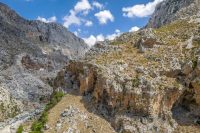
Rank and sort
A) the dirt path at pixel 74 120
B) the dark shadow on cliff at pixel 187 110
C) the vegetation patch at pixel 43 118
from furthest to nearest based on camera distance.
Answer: the vegetation patch at pixel 43 118, the dark shadow on cliff at pixel 187 110, the dirt path at pixel 74 120

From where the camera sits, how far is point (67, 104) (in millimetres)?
97688

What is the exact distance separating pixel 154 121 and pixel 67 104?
19989 mm

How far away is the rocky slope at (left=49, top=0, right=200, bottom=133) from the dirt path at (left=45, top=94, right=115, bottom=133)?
8.27 ft

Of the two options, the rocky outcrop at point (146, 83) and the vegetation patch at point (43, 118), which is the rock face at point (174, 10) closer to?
the rocky outcrop at point (146, 83)

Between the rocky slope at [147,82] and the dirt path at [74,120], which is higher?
the rocky slope at [147,82]

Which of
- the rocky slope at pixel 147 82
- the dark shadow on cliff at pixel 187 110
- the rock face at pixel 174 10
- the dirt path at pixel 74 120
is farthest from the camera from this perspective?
the rock face at pixel 174 10

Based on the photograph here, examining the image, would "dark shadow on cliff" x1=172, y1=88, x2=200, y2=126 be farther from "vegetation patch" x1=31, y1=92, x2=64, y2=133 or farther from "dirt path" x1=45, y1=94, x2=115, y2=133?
"vegetation patch" x1=31, y1=92, x2=64, y2=133

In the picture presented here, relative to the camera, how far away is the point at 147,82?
306 feet

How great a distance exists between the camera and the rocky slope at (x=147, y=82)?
91.4 m

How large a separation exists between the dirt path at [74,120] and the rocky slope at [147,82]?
252 cm

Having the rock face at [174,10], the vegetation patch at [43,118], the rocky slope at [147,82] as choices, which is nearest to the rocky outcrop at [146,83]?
the rocky slope at [147,82]

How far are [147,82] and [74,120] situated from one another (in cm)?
1741

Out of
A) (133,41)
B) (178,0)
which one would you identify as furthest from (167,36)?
(178,0)

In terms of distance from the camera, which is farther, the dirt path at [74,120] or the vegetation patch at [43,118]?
the vegetation patch at [43,118]
